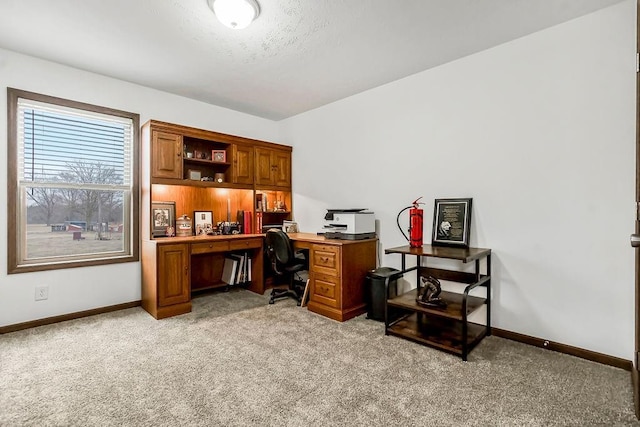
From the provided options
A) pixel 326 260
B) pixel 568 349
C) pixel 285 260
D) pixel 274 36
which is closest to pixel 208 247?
pixel 285 260

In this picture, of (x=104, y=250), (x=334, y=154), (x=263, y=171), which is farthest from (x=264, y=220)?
(x=104, y=250)

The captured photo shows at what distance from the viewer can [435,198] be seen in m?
3.19

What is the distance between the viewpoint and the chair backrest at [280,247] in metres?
3.56

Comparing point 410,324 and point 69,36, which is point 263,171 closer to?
point 69,36

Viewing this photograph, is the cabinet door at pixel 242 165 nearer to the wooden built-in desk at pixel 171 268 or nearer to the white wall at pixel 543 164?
the wooden built-in desk at pixel 171 268

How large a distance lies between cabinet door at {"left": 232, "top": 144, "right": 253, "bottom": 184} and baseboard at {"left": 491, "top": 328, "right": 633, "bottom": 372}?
3308 millimetres

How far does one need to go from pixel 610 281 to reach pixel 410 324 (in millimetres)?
1516

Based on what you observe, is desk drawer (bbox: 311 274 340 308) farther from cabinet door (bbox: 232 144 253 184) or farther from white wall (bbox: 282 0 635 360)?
cabinet door (bbox: 232 144 253 184)

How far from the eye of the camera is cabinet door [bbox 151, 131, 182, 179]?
3453 millimetres

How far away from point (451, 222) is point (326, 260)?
1.30 m

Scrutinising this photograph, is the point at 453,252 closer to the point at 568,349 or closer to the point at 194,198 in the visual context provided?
the point at 568,349

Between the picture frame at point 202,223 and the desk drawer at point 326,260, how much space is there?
1543 mm

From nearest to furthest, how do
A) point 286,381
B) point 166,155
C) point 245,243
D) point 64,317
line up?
point 286,381 < point 64,317 < point 166,155 < point 245,243

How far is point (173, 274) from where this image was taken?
130 inches
